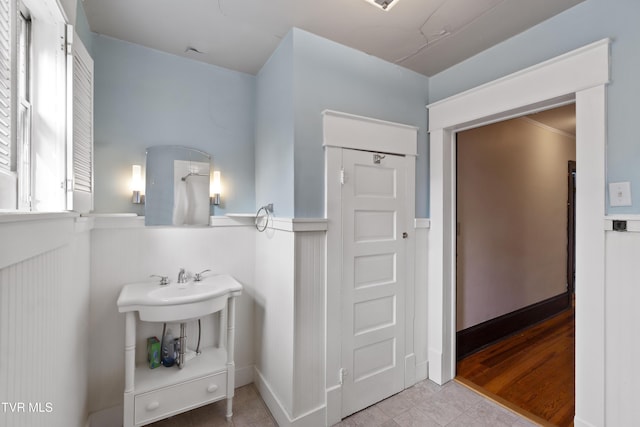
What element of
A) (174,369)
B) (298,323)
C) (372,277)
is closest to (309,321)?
(298,323)

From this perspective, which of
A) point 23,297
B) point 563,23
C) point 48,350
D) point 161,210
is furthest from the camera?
point 161,210

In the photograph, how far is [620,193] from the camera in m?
1.42

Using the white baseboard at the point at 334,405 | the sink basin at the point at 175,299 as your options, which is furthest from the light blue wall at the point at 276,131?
the white baseboard at the point at 334,405

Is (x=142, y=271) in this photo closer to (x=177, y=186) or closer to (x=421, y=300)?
(x=177, y=186)

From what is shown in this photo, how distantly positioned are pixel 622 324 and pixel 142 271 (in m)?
2.77

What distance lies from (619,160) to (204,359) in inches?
105

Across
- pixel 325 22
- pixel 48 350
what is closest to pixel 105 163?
pixel 48 350

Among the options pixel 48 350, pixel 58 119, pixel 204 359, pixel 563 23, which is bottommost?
pixel 204 359

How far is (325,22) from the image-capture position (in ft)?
5.65

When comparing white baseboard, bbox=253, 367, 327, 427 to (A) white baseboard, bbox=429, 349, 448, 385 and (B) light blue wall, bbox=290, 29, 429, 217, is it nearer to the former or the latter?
(A) white baseboard, bbox=429, 349, 448, 385

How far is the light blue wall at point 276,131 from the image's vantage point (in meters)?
1.80

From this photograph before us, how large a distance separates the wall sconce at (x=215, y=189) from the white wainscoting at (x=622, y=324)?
2.38m

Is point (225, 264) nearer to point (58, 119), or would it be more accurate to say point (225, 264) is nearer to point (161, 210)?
point (161, 210)

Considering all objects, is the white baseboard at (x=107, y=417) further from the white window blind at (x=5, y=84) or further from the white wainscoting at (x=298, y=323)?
the white window blind at (x=5, y=84)
